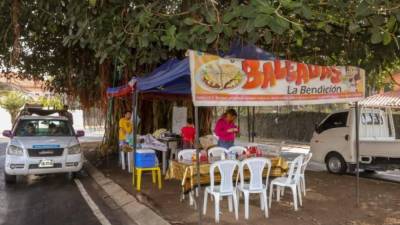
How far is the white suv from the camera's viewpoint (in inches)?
430

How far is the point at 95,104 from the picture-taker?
68.2 ft

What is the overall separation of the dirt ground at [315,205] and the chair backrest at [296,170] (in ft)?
1.75

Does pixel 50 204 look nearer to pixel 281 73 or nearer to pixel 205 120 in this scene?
pixel 281 73

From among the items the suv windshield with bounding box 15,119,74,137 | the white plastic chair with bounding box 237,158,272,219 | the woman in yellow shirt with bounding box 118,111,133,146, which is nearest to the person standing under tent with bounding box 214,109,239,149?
the white plastic chair with bounding box 237,158,272,219

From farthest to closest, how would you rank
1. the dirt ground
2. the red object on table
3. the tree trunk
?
the tree trunk → the red object on table → the dirt ground

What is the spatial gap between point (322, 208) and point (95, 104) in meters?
14.6

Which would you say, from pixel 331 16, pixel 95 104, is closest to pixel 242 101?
pixel 331 16

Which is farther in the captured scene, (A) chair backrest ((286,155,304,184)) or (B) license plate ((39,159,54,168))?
(B) license plate ((39,159,54,168))

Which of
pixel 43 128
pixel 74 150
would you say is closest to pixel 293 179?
pixel 74 150

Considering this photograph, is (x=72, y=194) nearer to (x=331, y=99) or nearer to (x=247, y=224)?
(x=247, y=224)

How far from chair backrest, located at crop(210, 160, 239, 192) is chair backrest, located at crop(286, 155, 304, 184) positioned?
124 centimetres

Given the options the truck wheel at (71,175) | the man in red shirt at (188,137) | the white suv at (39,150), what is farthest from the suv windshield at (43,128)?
the man in red shirt at (188,137)

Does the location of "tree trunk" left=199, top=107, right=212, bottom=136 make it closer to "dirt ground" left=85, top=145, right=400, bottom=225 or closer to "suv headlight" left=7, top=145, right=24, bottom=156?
"dirt ground" left=85, top=145, right=400, bottom=225

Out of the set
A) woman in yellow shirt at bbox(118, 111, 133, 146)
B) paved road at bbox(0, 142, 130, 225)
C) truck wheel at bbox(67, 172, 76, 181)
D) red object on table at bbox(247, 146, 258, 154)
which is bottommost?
paved road at bbox(0, 142, 130, 225)
